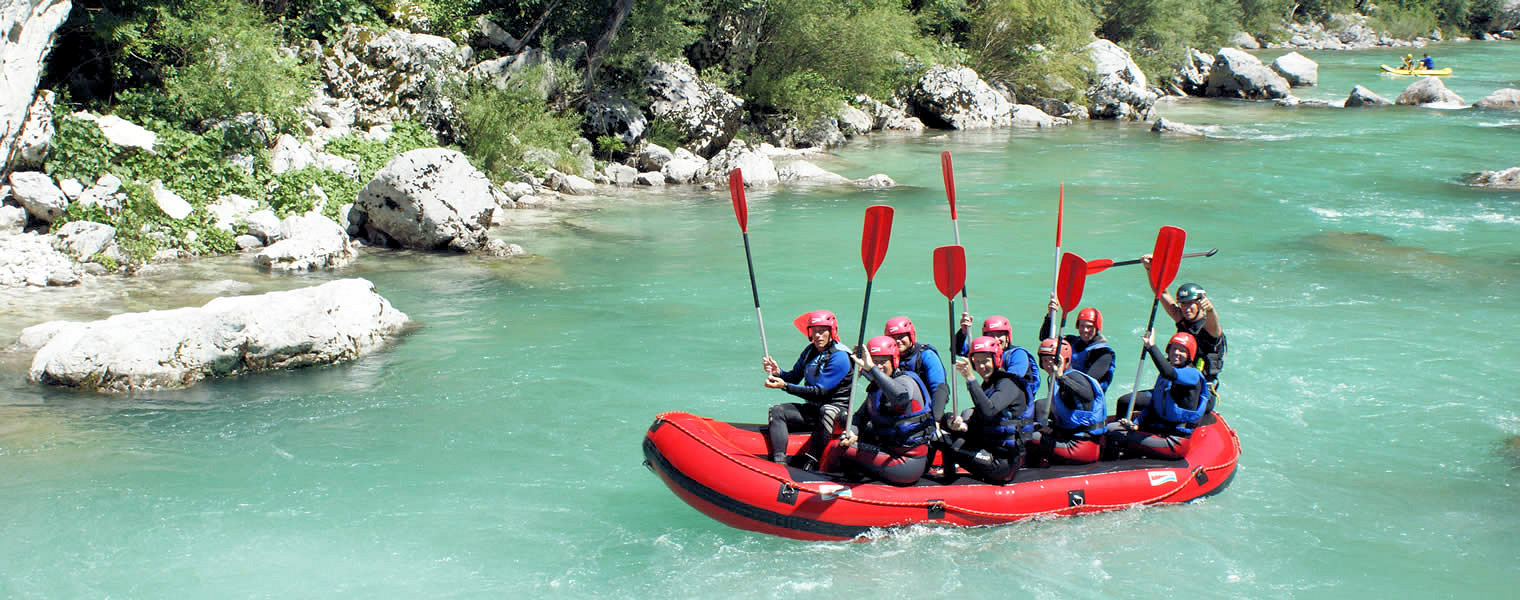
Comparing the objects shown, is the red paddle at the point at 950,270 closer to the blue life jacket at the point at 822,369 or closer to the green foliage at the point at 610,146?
the blue life jacket at the point at 822,369

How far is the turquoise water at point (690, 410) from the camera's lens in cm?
641

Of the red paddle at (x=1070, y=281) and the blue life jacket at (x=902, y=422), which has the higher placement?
the red paddle at (x=1070, y=281)

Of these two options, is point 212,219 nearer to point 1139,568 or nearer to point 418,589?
point 418,589

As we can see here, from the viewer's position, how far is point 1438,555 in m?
6.67

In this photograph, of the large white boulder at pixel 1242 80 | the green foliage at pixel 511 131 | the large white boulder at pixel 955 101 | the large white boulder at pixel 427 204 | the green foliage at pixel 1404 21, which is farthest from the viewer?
the green foliage at pixel 1404 21

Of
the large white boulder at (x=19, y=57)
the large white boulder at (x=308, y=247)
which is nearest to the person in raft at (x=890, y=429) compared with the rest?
the large white boulder at (x=308, y=247)

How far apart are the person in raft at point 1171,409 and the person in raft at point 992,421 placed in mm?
877

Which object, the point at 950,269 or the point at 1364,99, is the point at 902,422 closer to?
the point at 950,269

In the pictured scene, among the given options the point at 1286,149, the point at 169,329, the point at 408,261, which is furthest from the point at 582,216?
the point at 1286,149

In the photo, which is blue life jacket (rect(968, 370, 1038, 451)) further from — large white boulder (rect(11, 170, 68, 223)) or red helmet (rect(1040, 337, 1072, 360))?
large white boulder (rect(11, 170, 68, 223))

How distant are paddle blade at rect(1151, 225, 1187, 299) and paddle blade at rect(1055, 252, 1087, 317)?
1.48 feet

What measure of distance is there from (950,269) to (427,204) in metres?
8.29

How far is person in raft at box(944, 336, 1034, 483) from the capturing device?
6.32m

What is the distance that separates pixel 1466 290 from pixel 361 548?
11.5m
